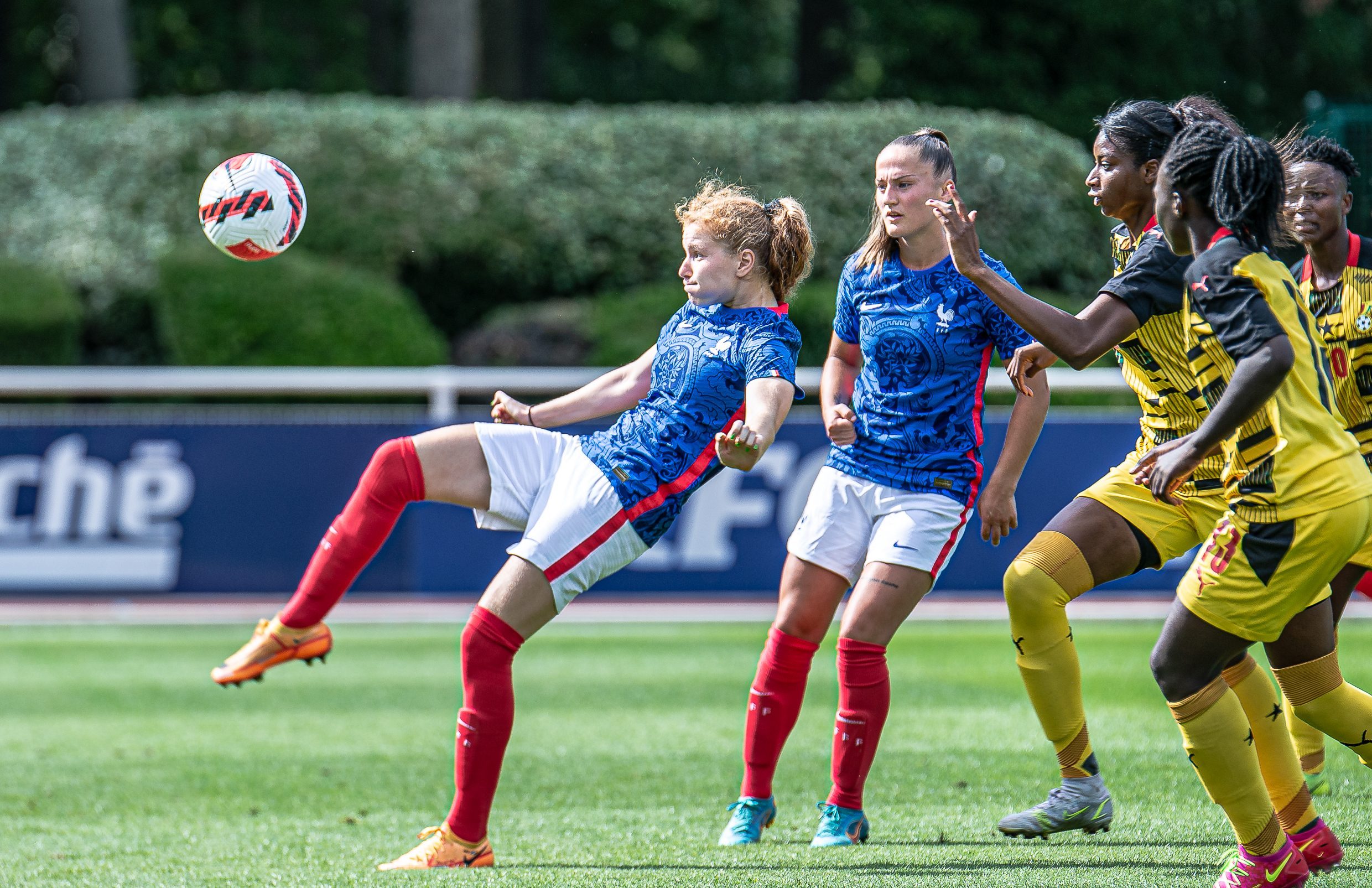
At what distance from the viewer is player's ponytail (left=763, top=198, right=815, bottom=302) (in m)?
4.54

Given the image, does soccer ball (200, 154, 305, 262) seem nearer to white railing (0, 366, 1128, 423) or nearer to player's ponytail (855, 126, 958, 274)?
player's ponytail (855, 126, 958, 274)

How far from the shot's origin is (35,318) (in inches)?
512

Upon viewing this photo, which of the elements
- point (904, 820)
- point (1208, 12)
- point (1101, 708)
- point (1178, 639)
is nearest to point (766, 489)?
point (1101, 708)

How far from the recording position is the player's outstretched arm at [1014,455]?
4367 millimetres

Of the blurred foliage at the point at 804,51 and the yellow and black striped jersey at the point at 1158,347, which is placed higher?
the blurred foliage at the point at 804,51

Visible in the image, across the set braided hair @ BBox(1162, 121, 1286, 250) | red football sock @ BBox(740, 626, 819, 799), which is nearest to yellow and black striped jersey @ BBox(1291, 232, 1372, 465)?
braided hair @ BBox(1162, 121, 1286, 250)

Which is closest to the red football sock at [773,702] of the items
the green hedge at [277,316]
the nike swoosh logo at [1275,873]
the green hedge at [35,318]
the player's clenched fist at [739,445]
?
the player's clenched fist at [739,445]

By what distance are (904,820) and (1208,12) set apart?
18.1 m

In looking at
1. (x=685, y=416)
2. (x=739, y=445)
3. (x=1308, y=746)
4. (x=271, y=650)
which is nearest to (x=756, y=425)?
(x=739, y=445)

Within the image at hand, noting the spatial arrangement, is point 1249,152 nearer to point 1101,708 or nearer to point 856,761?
point 856,761

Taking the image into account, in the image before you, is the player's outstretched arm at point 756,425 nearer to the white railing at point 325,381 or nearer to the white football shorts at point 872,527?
the white football shorts at point 872,527

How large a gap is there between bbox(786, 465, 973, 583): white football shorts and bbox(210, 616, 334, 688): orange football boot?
5.06 feet

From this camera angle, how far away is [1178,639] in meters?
3.48

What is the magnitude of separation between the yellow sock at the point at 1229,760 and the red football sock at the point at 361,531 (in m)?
2.34
